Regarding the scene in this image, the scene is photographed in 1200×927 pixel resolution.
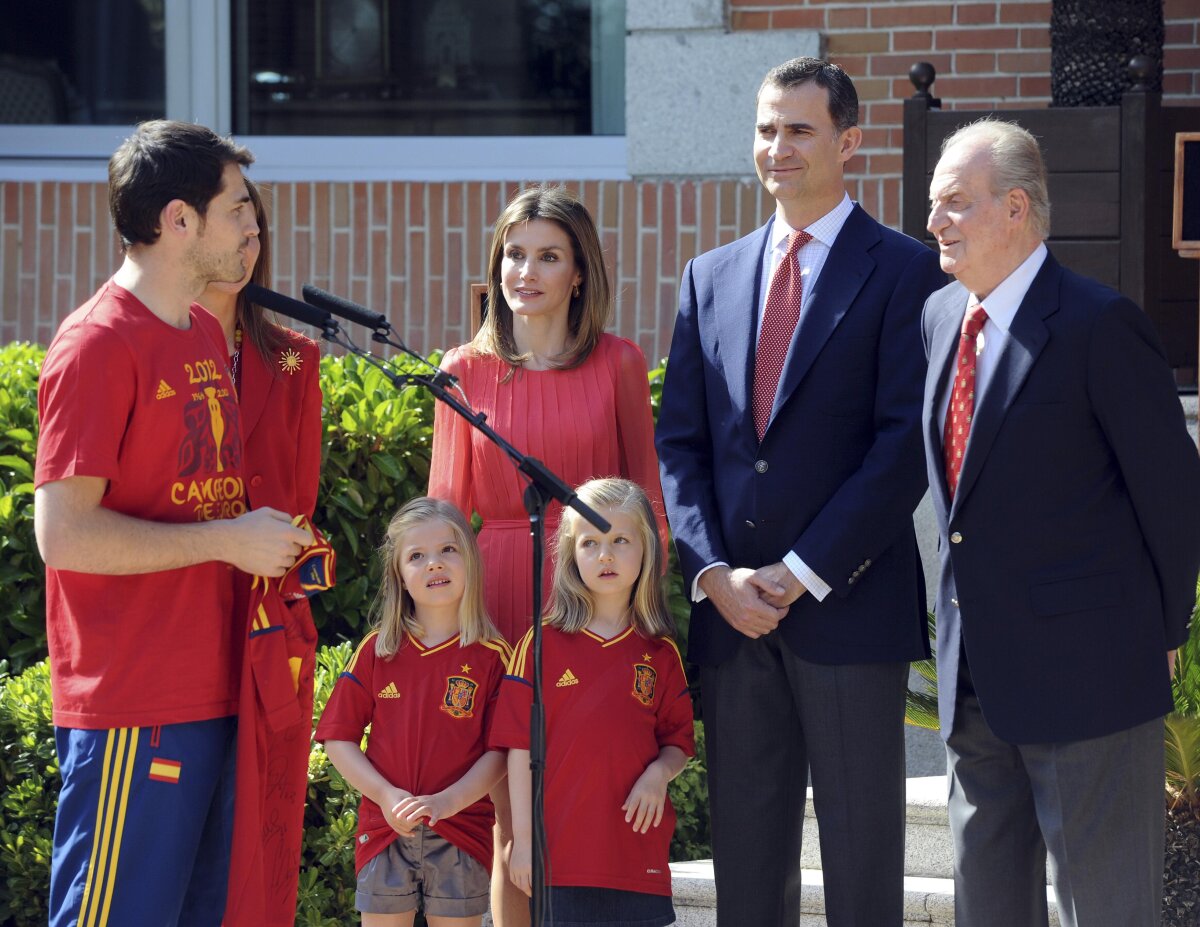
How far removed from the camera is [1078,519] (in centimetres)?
327

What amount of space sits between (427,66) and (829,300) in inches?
175

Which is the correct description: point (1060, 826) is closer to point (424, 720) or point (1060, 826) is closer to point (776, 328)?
point (776, 328)

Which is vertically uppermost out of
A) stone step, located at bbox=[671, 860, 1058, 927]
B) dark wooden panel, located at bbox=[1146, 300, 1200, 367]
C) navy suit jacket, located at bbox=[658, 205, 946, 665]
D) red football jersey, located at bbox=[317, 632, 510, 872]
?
dark wooden panel, located at bbox=[1146, 300, 1200, 367]

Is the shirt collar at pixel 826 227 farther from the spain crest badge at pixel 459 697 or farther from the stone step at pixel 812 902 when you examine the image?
the stone step at pixel 812 902

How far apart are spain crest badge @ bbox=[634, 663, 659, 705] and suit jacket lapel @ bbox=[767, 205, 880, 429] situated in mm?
714

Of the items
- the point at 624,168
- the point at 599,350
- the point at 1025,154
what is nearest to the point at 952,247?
the point at 1025,154

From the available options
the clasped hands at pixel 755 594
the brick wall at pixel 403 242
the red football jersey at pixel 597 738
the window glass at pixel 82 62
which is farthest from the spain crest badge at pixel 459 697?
the window glass at pixel 82 62

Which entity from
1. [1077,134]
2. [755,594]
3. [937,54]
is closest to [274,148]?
[937,54]

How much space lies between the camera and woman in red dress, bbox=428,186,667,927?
399cm

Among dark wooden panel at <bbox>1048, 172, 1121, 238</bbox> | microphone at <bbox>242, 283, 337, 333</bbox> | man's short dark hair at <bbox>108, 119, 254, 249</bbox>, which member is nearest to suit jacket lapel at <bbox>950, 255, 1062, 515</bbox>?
microphone at <bbox>242, 283, 337, 333</bbox>

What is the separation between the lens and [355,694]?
3934 mm

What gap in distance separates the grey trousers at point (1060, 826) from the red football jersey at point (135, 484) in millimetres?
1623

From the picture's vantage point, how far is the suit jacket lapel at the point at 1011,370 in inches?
130

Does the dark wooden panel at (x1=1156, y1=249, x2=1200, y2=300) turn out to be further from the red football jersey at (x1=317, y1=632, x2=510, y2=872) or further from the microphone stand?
the microphone stand
